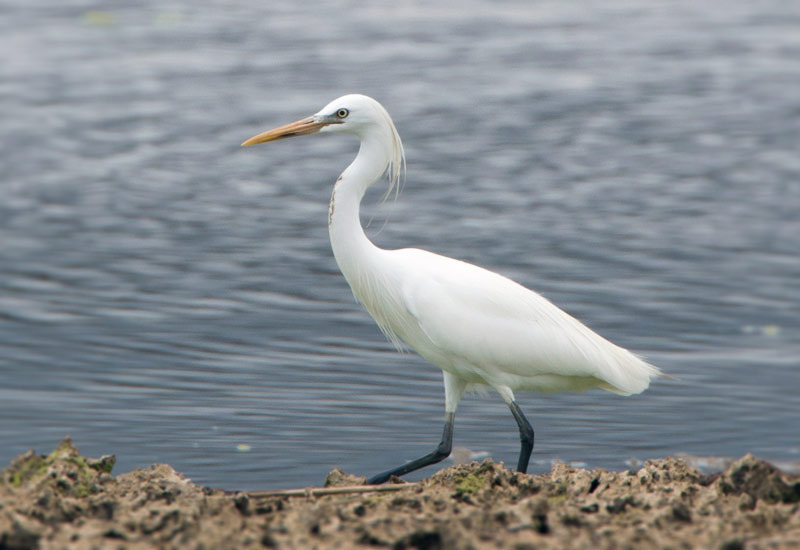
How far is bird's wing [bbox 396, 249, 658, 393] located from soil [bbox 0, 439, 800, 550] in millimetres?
1007

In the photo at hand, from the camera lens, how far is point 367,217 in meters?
11.6

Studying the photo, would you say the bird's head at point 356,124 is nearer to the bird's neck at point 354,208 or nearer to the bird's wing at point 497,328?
the bird's neck at point 354,208

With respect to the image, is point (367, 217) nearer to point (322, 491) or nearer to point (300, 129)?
point (300, 129)

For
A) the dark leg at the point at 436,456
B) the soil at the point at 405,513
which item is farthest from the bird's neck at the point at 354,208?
the soil at the point at 405,513

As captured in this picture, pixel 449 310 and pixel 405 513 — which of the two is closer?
pixel 405 513

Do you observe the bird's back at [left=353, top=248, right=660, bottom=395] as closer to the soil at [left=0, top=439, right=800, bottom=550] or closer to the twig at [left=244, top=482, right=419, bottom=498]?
the soil at [left=0, top=439, right=800, bottom=550]

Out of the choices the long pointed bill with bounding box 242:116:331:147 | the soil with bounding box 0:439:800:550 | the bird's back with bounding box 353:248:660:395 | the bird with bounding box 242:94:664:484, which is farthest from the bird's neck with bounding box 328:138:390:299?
the soil with bounding box 0:439:800:550

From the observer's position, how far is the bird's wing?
644 cm

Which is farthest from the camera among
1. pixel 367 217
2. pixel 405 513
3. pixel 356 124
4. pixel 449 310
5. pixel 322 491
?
pixel 367 217

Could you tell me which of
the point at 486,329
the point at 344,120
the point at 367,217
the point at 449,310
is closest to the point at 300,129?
the point at 344,120

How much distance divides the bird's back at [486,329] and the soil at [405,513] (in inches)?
40.0

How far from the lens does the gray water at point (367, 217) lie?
307 inches

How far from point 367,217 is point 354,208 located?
17.0 ft

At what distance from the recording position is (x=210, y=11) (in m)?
18.9
